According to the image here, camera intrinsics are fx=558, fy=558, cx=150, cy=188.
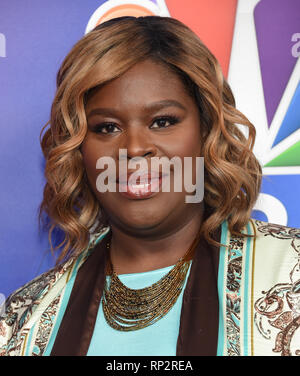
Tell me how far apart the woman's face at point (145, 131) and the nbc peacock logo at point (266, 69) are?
1.89 feet

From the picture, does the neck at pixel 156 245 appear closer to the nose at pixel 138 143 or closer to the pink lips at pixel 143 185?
the pink lips at pixel 143 185

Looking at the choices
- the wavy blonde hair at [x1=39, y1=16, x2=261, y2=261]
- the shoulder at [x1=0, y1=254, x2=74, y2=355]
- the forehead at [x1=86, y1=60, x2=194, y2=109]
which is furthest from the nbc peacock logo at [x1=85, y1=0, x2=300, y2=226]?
the shoulder at [x1=0, y1=254, x2=74, y2=355]

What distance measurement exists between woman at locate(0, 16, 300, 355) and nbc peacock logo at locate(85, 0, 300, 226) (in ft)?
1.14

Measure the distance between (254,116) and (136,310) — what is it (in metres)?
0.95

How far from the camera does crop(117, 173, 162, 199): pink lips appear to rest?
5.24 ft

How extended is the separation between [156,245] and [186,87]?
0.50 m

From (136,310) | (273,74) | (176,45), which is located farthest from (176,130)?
(273,74)

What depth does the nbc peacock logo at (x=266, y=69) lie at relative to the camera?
2.15 meters

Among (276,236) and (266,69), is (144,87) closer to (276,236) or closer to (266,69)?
(276,236)

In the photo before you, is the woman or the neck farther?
the neck

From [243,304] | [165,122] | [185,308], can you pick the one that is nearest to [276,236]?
[243,304]

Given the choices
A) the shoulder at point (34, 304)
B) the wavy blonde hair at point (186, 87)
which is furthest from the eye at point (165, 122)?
the shoulder at point (34, 304)

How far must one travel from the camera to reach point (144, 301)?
1.66m

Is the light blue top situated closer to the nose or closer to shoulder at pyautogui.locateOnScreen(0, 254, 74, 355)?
shoulder at pyautogui.locateOnScreen(0, 254, 74, 355)
